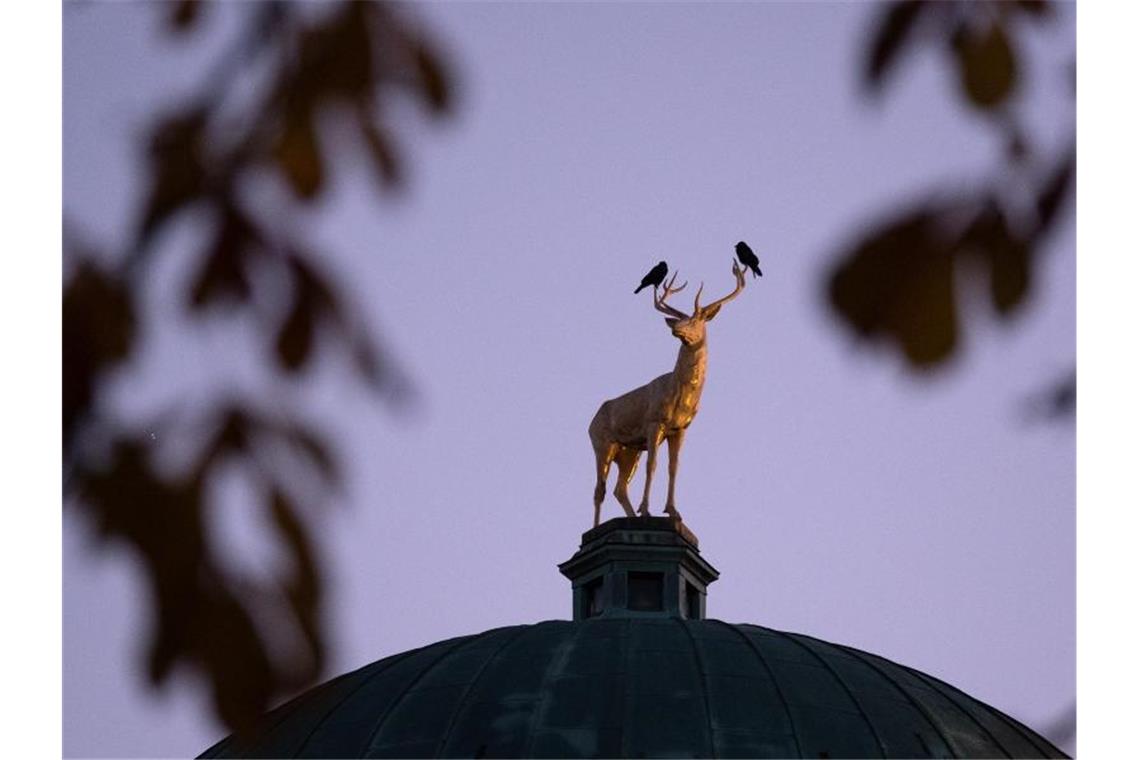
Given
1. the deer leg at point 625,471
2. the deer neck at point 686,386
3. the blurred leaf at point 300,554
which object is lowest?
the blurred leaf at point 300,554

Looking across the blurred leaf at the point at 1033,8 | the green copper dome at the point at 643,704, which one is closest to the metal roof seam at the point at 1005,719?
the green copper dome at the point at 643,704

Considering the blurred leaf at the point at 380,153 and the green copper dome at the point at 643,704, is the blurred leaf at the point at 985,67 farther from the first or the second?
the green copper dome at the point at 643,704

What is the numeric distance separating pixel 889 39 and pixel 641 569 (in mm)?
44121

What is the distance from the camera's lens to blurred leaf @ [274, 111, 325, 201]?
9.89m

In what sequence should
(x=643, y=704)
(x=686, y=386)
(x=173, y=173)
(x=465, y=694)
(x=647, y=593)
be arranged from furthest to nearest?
(x=686, y=386), (x=647, y=593), (x=465, y=694), (x=643, y=704), (x=173, y=173)

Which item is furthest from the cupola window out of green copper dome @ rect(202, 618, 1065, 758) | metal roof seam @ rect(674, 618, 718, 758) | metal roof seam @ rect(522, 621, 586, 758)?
metal roof seam @ rect(522, 621, 586, 758)

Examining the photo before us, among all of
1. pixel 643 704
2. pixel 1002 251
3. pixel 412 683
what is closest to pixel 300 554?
pixel 1002 251

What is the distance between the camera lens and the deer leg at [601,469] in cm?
5569

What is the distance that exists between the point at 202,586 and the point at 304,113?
5.64ft

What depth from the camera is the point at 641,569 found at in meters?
54.2

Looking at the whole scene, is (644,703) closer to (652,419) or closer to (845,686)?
(845,686)

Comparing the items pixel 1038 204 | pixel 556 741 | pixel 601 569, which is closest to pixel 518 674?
pixel 556 741

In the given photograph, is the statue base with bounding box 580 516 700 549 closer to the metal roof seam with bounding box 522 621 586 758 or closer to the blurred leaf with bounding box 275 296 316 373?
the metal roof seam with bounding box 522 621 586 758

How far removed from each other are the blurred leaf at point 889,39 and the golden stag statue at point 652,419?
4367cm
